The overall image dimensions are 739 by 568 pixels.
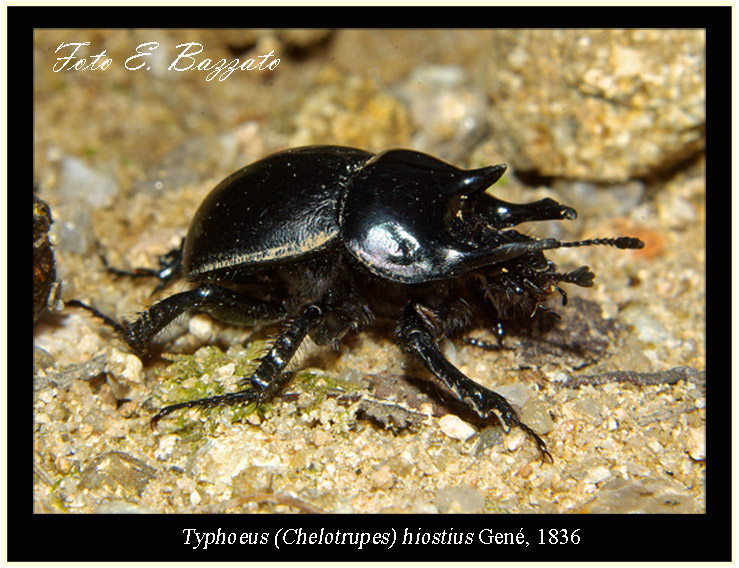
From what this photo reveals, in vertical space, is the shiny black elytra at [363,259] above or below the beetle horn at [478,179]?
below

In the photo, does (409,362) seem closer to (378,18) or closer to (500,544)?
(500,544)

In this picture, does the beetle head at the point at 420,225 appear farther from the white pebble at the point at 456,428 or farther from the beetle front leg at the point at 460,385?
the white pebble at the point at 456,428

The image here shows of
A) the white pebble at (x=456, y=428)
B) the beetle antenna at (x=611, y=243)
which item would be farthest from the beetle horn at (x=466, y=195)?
the white pebble at (x=456, y=428)

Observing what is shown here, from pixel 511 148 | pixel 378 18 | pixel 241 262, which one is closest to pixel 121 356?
pixel 241 262

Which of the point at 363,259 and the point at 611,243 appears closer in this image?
the point at 611,243

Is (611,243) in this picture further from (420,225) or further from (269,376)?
(269,376)

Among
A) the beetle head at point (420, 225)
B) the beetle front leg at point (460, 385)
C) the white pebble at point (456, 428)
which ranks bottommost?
the white pebble at point (456, 428)

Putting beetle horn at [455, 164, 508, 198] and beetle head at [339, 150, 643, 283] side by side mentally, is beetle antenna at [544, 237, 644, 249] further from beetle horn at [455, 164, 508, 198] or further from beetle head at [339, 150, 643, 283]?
beetle horn at [455, 164, 508, 198]

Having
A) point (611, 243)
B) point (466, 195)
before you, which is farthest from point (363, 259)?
point (611, 243)
